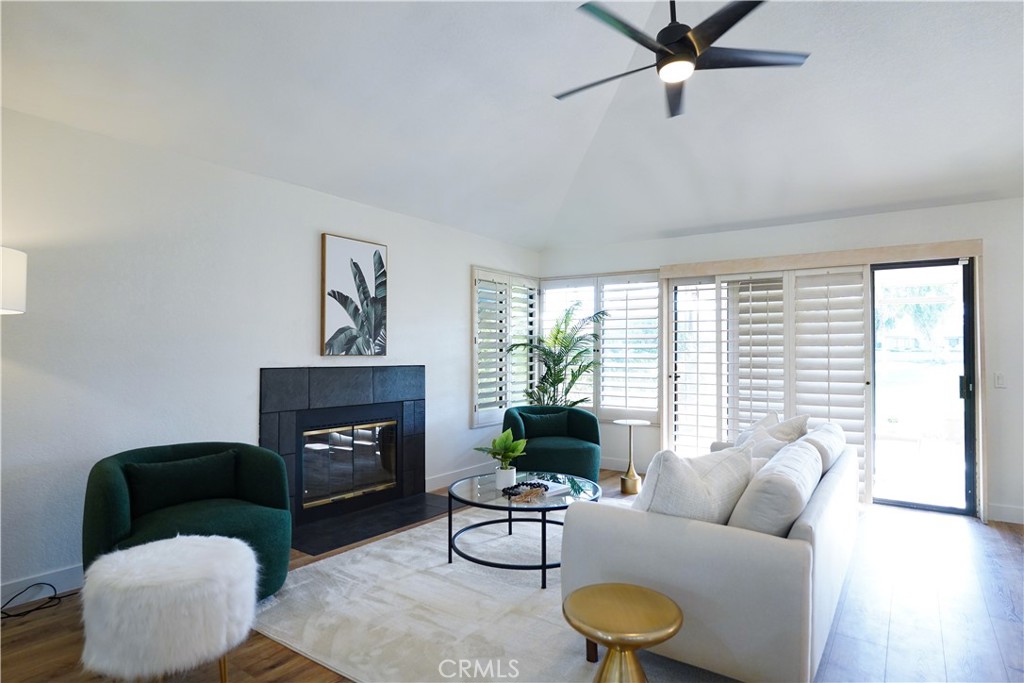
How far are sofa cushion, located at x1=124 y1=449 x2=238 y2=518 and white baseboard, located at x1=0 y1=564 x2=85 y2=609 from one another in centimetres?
64

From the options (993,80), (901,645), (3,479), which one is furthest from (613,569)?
(993,80)

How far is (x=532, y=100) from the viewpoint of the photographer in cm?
415

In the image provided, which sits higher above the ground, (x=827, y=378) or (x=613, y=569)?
(x=827, y=378)

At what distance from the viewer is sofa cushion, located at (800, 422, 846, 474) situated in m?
2.87

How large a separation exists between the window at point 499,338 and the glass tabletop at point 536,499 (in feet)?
6.81

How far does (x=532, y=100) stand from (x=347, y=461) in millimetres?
3257

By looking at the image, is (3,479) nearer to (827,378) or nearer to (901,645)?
(901,645)

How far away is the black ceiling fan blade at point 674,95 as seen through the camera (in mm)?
2754

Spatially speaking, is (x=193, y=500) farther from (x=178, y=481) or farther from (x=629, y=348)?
(x=629, y=348)

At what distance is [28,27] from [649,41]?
2865mm

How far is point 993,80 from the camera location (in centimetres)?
352

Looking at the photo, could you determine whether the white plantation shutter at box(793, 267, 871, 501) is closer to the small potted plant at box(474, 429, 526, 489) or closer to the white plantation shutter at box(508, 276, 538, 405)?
the white plantation shutter at box(508, 276, 538, 405)

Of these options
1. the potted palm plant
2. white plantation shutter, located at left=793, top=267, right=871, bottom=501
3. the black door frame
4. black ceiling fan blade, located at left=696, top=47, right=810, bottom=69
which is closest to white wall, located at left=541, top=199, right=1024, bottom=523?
the black door frame

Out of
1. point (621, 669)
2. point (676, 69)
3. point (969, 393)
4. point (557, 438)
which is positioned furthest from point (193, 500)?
point (969, 393)
